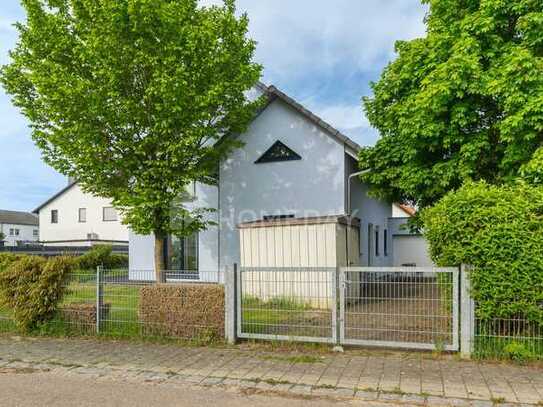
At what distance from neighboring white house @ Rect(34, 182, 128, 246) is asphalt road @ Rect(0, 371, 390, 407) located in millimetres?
38650

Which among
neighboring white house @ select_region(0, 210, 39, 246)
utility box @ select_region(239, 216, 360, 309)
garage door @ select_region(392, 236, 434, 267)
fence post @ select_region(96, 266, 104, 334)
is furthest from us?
neighboring white house @ select_region(0, 210, 39, 246)

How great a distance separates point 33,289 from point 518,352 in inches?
315

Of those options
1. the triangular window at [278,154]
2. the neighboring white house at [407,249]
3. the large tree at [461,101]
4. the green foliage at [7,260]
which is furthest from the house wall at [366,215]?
the green foliage at [7,260]

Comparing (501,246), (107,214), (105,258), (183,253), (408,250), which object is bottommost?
(105,258)

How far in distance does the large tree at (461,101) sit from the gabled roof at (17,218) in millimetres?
71813

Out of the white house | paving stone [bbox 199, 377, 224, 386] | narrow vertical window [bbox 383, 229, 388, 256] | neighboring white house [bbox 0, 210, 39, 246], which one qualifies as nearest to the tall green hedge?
paving stone [bbox 199, 377, 224, 386]

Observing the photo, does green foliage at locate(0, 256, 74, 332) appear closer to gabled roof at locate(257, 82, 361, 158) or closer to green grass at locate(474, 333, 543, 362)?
green grass at locate(474, 333, 543, 362)

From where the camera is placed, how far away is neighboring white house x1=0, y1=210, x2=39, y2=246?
229ft

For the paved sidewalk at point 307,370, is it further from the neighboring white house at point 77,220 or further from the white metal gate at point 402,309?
the neighboring white house at point 77,220

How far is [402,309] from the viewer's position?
6996mm

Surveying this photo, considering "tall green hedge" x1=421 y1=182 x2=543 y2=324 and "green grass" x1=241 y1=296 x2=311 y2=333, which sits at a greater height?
"tall green hedge" x1=421 y1=182 x2=543 y2=324

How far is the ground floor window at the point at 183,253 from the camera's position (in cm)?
1666

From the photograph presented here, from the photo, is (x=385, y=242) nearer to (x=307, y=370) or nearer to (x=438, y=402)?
(x=307, y=370)

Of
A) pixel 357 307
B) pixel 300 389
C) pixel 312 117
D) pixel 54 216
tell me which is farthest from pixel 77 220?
pixel 300 389
